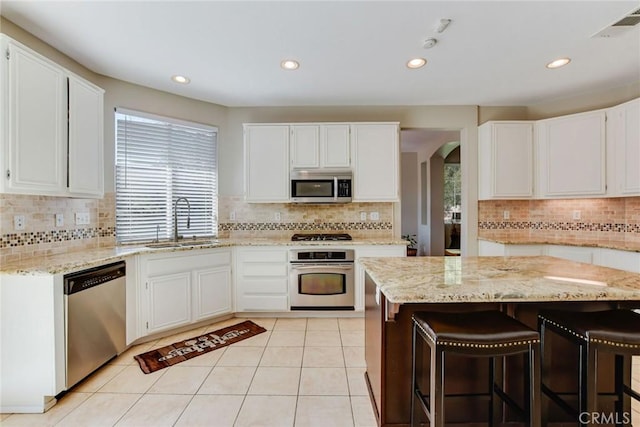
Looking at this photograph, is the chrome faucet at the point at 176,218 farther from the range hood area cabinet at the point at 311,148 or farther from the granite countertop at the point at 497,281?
the granite countertop at the point at 497,281

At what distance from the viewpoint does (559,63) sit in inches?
106

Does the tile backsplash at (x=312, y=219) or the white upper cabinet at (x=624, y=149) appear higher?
the white upper cabinet at (x=624, y=149)

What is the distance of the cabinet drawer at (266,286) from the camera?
10.8 feet

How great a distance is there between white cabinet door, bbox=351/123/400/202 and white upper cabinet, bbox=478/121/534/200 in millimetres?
1180

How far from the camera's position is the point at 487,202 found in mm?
3846

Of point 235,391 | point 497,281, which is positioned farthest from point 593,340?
point 235,391

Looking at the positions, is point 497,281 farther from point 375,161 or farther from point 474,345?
point 375,161

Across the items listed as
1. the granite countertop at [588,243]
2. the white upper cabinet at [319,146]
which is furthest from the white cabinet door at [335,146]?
the granite countertop at [588,243]

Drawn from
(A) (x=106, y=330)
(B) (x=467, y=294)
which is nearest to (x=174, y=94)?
(A) (x=106, y=330)

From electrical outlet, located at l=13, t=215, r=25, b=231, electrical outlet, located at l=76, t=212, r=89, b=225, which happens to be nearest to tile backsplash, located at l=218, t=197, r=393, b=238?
electrical outlet, located at l=76, t=212, r=89, b=225

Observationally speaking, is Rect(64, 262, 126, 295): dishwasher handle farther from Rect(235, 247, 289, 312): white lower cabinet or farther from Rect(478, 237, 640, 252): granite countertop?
Rect(478, 237, 640, 252): granite countertop

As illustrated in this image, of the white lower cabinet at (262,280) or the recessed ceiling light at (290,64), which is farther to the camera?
the white lower cabinet at (262,280)

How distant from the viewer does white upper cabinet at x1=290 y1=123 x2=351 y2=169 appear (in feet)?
11.6

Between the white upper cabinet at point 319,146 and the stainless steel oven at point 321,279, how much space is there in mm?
1052
